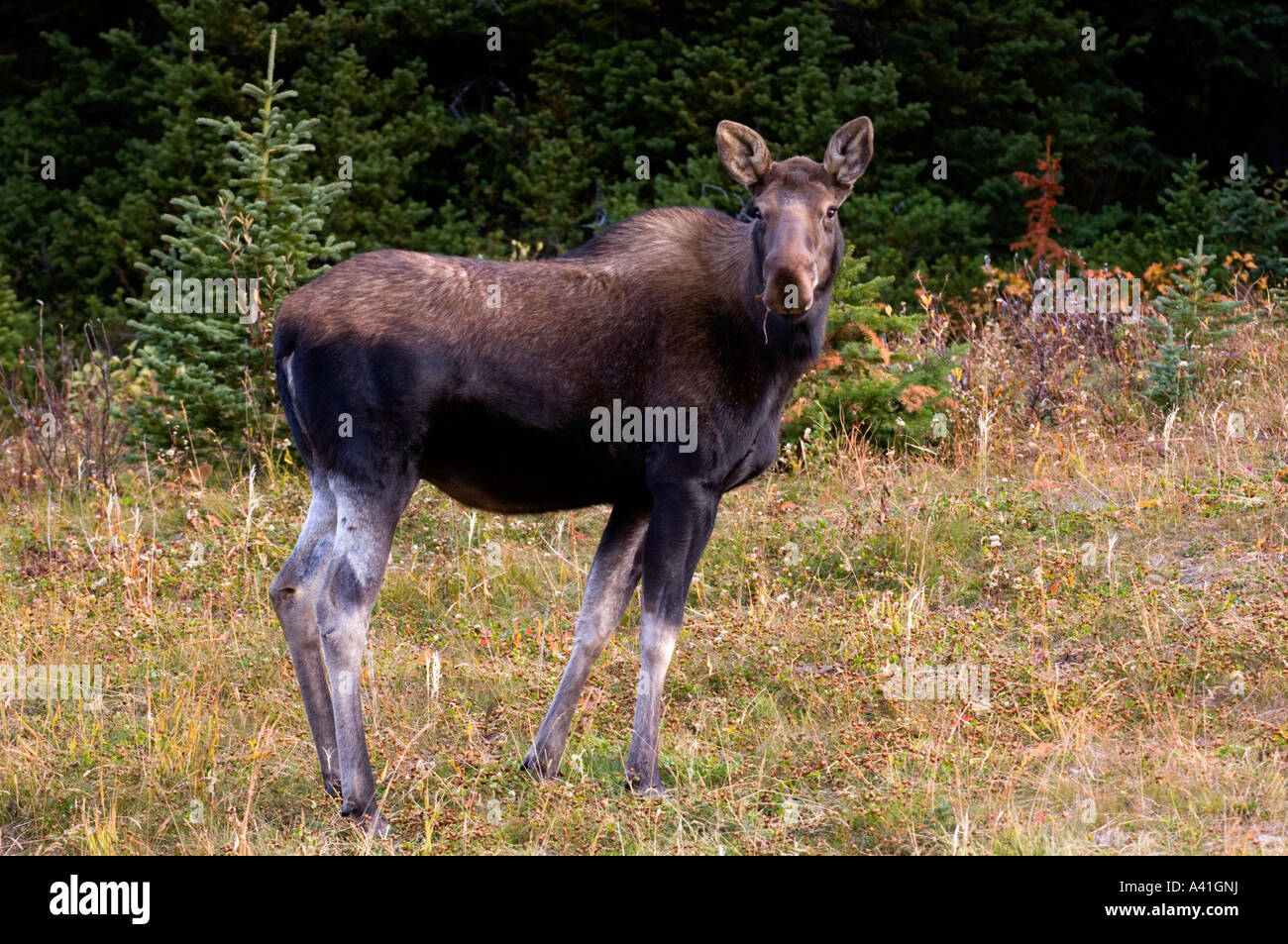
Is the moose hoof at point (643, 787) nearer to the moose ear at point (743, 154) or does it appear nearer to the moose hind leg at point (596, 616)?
the moose hind leg at point (596, 616)

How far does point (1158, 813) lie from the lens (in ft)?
17.7

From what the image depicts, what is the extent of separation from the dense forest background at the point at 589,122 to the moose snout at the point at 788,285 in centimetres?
925

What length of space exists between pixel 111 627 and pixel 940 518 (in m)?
4.86

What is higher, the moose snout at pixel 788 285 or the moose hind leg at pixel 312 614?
the moose snout at pixel 788 285

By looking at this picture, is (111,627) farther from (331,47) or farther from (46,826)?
(331,47)

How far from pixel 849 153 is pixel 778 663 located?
2551 mm

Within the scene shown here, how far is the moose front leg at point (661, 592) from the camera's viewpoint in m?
5.95

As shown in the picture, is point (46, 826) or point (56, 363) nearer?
point (46, 826)

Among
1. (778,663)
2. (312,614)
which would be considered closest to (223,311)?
(312,614)

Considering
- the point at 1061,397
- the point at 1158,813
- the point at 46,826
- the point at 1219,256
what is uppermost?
the point at 1219,256

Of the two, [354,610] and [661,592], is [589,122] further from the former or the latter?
[354,610]

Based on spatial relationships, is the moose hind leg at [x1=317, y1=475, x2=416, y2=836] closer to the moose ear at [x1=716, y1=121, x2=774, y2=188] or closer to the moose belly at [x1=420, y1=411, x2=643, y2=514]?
the moose belly at [x1=420, y1=411, x2=643, y2=514]

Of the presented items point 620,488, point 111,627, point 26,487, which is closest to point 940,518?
point 620,488

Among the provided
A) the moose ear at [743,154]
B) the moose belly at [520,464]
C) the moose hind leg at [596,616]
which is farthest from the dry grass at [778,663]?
the moose ear at [743,154]
